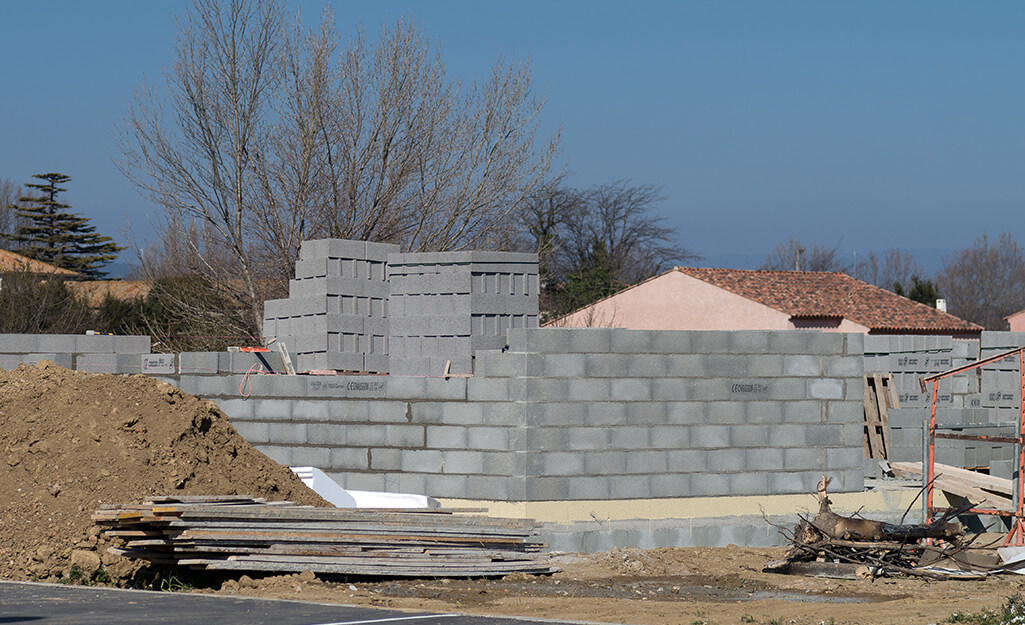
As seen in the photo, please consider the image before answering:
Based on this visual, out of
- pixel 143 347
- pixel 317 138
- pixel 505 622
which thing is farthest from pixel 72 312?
pixel 505 622

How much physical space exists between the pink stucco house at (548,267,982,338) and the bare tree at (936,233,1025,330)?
34.5 meters

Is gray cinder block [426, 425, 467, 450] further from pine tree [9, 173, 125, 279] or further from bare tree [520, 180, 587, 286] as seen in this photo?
pine tree [9, 173, 125, 279]

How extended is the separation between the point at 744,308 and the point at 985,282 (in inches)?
1742

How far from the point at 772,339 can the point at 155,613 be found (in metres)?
6.37

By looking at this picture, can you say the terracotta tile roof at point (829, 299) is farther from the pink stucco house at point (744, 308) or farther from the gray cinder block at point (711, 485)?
the gray cinder block at point (711, 485)

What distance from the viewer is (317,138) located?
80.8 ft

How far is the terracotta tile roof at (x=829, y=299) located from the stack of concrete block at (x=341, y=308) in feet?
85.5

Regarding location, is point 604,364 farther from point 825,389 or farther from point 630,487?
point 825,389

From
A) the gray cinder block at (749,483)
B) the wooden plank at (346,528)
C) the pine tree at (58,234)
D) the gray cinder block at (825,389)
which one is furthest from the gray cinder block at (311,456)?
the pine tree at (58,234)

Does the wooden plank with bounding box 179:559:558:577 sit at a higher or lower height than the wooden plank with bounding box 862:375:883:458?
lower

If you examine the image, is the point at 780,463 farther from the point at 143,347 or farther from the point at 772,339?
the point at 143,347

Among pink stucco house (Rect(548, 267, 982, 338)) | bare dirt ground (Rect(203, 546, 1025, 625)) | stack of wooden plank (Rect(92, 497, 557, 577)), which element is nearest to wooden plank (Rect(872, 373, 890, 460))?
bare dirt ground (Rect(203, 546, 1025, 625))

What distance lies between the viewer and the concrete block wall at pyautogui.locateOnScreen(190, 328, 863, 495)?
35.3 feet

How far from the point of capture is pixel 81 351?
13047 mm
